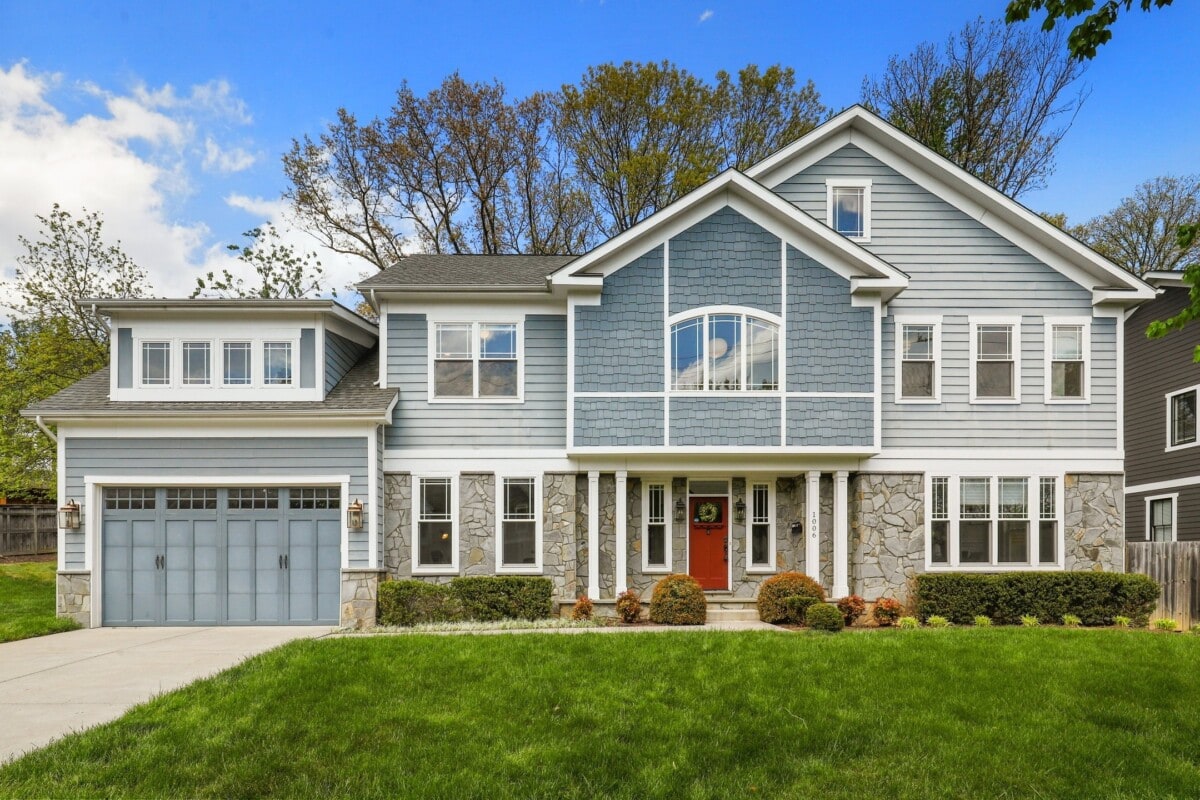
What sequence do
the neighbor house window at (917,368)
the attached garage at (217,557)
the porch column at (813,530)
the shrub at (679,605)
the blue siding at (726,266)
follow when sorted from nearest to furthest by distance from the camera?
1. the shrub at (679,605)
2. the attached garage at (217,557)
3. the blue siding at (726,266)
4. the porch column at (813,530)
5. the neighbor house window at (917,368)

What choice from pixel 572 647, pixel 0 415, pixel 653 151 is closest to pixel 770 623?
pixel 572 647

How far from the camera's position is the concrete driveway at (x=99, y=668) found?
6.92 metres

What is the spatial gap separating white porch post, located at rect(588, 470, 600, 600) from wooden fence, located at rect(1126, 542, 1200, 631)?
918 cm

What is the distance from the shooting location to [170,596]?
42.3 feet

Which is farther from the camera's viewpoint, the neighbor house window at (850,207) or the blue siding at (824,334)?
the neighbor house window at (850,207)

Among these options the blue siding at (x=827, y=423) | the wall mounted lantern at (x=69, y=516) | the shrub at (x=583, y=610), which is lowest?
the shrub at (x=583, y=610)

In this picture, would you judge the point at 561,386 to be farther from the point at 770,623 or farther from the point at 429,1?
the point at 429,1

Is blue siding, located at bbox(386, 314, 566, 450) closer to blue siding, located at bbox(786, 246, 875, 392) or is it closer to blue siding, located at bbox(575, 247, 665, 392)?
blue siding, located at bbox(575, 247, 665, 392)

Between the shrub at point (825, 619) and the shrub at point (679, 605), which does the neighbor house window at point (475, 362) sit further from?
the shrub at point (825, 619)

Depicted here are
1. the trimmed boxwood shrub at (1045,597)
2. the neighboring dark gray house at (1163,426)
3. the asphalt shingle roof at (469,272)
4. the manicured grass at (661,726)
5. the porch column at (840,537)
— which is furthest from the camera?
the neighboring dark gray house at (1163,426)

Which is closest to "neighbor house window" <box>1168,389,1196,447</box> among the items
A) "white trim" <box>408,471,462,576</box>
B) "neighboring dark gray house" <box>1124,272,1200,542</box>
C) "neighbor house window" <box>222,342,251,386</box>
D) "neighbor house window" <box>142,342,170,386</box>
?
"neighboring dark gray house" <box>1124,272,1200,542</box>

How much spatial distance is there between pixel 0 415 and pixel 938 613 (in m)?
22.8

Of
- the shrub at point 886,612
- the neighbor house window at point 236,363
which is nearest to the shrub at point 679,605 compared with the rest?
the shrub at point 886,612

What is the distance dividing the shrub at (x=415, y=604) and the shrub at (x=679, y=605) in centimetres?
320
